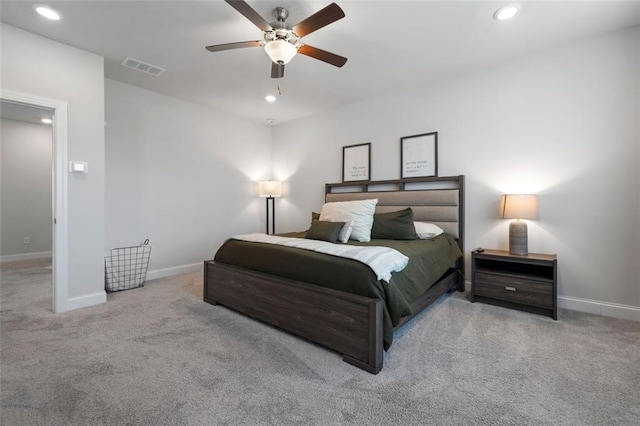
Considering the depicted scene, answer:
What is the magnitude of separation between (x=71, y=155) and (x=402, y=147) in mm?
3820

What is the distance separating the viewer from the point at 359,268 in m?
1.90

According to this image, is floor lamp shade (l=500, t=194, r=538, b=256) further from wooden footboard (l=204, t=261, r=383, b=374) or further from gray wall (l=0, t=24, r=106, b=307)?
gray wall (l=0, t=24, r=106, b=307)

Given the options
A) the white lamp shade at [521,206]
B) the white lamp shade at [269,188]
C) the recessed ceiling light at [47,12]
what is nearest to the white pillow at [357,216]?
the white lamp shade at [521,206]

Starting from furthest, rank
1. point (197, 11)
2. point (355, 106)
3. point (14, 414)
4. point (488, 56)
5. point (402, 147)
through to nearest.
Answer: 1. point (355, 106)
2. point (402, 147)
3. point (488, 56)
4. point (197, 11)
5. point (14, 414)

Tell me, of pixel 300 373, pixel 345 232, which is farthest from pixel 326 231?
pixel 300 373

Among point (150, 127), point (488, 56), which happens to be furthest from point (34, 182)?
point (488, 56)

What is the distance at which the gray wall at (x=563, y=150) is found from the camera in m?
2.56

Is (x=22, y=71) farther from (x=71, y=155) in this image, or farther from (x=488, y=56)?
(x=488, y=56)

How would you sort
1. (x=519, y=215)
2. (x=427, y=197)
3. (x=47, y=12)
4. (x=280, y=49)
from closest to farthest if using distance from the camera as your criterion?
(x=280, y=49), (x=47, y=12), (x=519, y=215), (x=427, y=197)

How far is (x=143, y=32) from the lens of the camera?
2.55 metres

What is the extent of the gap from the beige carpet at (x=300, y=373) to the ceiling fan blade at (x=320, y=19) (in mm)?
2325

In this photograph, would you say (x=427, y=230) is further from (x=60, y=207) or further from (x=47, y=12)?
(x=47, y=12)

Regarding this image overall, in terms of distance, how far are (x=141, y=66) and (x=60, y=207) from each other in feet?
5.79

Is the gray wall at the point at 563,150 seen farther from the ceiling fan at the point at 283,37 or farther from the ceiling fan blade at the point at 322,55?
the ceiling fan at the point at 283,37
